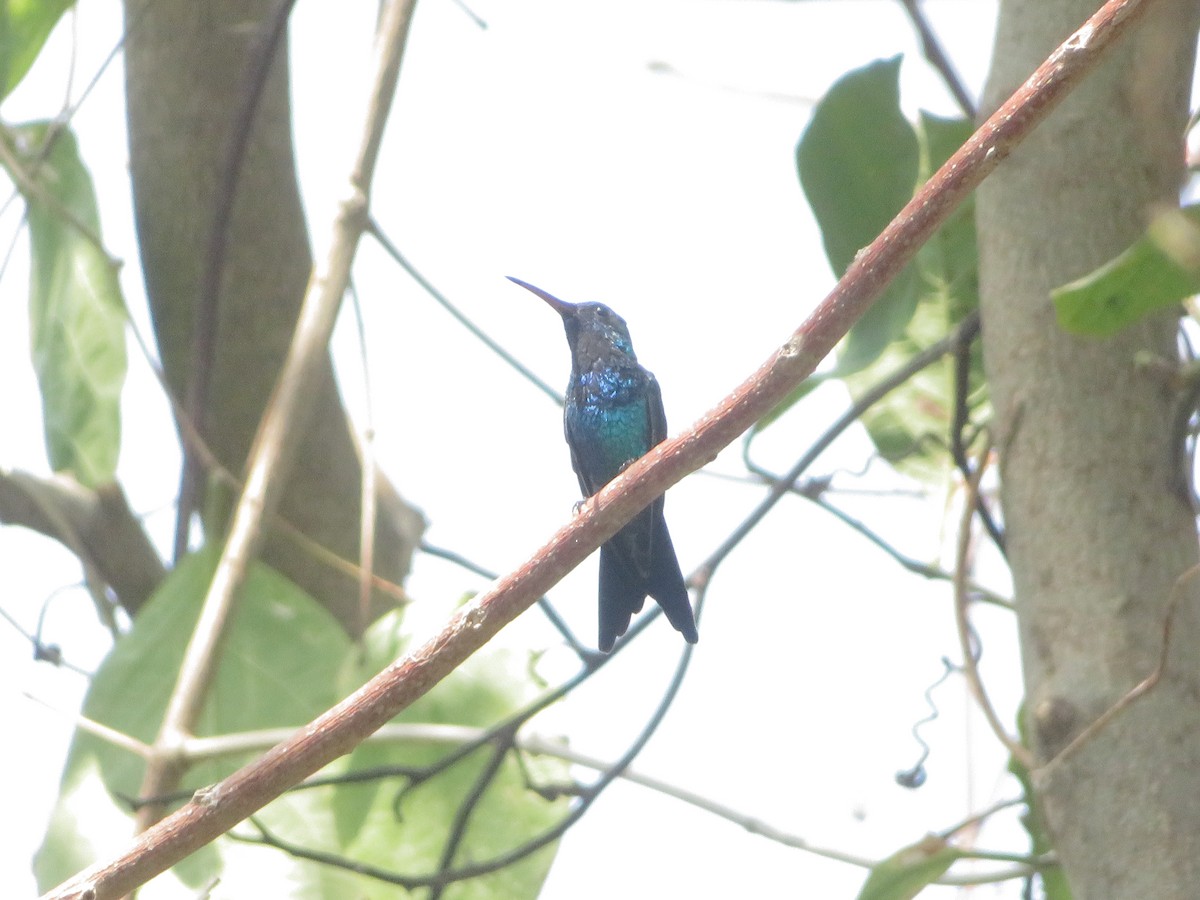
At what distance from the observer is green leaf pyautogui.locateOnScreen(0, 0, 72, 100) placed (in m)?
3.00

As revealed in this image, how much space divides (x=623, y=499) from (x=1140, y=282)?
82cm

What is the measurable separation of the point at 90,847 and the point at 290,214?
176 centimetres

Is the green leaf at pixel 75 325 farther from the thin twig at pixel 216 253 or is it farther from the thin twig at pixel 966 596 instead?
the thin twig at pixel 966 596

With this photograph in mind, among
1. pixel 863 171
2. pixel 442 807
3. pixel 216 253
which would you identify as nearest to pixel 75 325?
pixel 216 253

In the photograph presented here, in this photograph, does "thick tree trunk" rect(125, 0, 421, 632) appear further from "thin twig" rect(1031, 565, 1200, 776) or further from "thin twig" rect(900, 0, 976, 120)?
"thin twig" rect(1031, 565, 1200, 776)

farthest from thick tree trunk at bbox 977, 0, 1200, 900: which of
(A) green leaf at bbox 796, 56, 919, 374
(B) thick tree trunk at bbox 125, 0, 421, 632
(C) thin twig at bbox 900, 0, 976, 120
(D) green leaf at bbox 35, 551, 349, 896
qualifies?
(B) thick tree trunk at bbox 125, 0, 421, 632

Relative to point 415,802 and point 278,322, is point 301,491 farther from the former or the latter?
point 415,802

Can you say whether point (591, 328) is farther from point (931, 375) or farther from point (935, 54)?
point (935, 54)

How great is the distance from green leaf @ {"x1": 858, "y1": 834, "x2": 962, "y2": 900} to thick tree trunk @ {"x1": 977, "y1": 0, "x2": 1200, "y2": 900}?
42 centimetres

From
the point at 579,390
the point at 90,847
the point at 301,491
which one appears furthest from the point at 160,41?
the point at 90,847

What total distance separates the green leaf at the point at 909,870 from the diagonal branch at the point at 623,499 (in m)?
1.10

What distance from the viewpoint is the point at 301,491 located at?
3.64 meters

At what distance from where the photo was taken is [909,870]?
2.32m

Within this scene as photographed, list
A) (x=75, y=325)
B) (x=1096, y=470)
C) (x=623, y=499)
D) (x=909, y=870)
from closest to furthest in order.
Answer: (x=623, y=499) → (x=1096, y=470) → (x=909, y=870) → (x=75, y=325)
